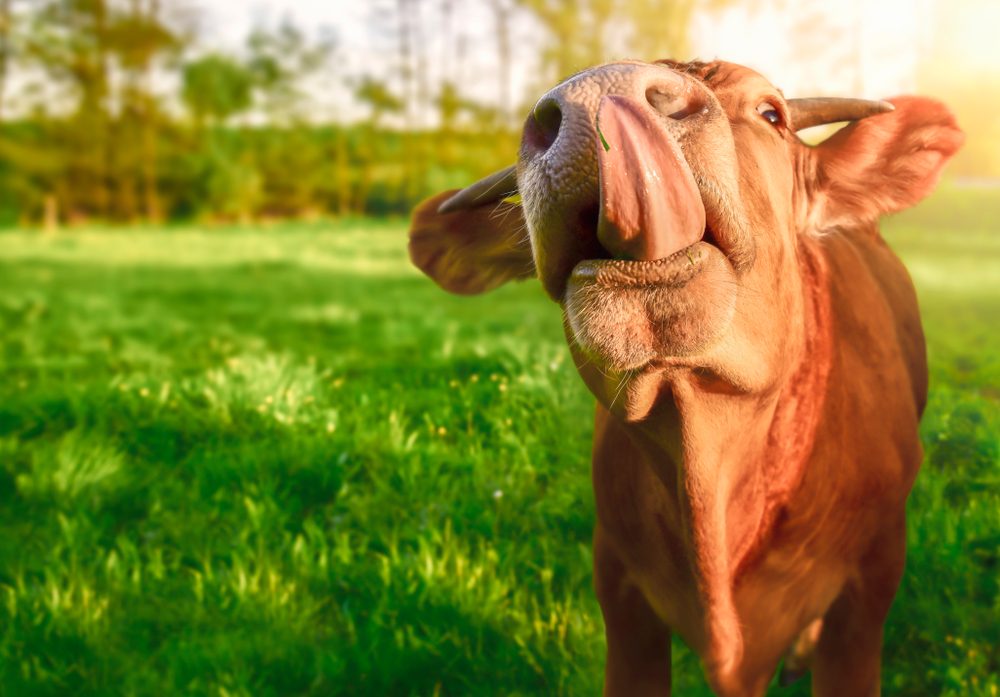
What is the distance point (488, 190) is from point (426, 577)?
1517 millimetres

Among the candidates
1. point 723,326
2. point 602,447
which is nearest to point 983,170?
point 602,447

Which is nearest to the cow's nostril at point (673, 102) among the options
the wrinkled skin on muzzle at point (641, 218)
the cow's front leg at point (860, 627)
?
the wrinkled skin on muzzle at point (641, 218)

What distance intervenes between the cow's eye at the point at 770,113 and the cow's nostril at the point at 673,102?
341mm

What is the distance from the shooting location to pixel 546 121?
5.15ft

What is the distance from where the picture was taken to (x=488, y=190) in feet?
6.82

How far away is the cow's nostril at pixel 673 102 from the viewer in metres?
1.55

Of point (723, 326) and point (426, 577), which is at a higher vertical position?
point (723, 326)

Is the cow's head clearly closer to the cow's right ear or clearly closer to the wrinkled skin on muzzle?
the wrinkled skin on muzzle

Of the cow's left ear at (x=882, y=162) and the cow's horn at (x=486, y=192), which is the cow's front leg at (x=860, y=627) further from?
the cow's horn at (x=486, y=192)

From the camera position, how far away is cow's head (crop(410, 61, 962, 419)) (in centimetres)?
148

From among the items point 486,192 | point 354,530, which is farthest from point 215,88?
point 486,192

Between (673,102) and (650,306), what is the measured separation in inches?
13.9

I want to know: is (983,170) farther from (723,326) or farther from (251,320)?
(251,320)

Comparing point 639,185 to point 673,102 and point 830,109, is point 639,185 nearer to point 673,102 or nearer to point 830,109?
point 673,102
